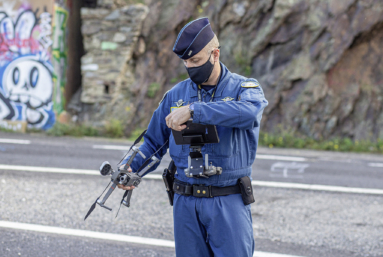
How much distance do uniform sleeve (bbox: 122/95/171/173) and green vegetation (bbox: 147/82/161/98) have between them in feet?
37.2

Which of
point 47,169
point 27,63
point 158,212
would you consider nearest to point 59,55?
point 27,63

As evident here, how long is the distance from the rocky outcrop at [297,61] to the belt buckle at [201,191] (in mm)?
10976

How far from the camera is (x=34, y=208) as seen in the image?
17.5 feet

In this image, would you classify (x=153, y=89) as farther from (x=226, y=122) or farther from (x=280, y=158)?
(x=226, y=122)

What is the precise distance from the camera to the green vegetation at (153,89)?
46.3 feet

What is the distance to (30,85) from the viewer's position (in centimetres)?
1373

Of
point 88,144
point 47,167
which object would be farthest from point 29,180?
point 88,144

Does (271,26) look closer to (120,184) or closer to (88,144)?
(88,144)

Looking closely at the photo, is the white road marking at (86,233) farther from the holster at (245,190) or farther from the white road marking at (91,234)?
the holster at (245,190)

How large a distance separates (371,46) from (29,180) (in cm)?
1173

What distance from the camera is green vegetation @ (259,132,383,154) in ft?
40.5

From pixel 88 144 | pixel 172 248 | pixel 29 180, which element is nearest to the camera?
pixel 172 248

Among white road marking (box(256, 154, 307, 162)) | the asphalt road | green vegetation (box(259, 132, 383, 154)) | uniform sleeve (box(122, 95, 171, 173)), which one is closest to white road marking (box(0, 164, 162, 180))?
the asphalt road

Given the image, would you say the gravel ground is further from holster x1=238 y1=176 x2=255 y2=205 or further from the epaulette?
the epaulette
